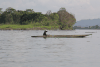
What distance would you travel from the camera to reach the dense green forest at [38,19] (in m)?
123

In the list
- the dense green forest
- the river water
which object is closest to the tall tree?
the dense green forest

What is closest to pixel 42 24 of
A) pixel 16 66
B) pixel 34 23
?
pixel 34 23

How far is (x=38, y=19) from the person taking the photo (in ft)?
412

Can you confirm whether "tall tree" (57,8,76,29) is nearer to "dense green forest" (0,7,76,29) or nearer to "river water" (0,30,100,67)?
"dense green forest" (0,7,76,29)

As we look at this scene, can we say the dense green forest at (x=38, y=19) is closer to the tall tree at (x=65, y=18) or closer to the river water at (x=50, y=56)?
the tall tree at (x=65, y=18)

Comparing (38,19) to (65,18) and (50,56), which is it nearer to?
(65,18)

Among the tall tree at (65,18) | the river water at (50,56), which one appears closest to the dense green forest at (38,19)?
the tall tree at (65,18)

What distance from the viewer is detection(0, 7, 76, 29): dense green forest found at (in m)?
123

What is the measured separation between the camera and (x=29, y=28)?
125m

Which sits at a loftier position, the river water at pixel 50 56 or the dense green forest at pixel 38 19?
the dense green forest at pixel 38 19

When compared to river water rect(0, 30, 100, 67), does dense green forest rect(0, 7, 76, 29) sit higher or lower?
higher

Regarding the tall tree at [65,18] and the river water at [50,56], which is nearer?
the river water at [50,56]

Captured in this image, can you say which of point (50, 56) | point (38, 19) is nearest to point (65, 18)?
point (38, 19)

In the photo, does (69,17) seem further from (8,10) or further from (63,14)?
(8,10)
